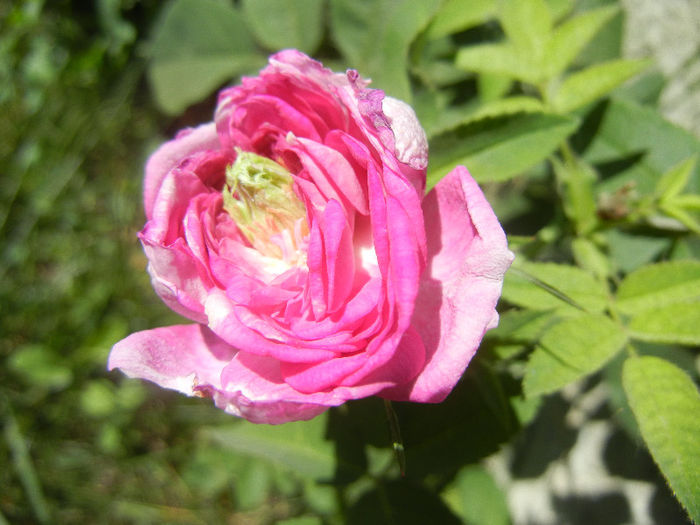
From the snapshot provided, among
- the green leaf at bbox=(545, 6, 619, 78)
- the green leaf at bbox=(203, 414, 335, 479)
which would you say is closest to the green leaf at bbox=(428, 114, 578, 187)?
the green leaf at bbox=(545, 6, 619, 78)

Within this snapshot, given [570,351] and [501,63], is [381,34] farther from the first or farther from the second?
[570,351]

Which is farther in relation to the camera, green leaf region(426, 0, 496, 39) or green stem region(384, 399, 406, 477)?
green leaf region(426, 0, 496, 39)

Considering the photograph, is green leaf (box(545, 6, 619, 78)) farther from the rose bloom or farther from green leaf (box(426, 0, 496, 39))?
the rose bloom

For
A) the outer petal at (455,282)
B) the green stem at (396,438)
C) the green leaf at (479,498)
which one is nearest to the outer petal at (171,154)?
the outer petal at (455,282)

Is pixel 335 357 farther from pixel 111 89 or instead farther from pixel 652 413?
pixel 111 89

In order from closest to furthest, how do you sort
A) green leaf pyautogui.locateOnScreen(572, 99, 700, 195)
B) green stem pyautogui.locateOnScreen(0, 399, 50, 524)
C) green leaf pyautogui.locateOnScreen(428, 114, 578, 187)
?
green leaf pyautogui.locateOnScreen(428, 114, 578, 187) < green leaf pyautogui.locateOnScreen(572, 99, 700, 195) < green stem pyautogui.locateOnScreen(0, 399, 50, 524)

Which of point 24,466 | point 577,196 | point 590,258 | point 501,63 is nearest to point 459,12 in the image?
point 501,63
